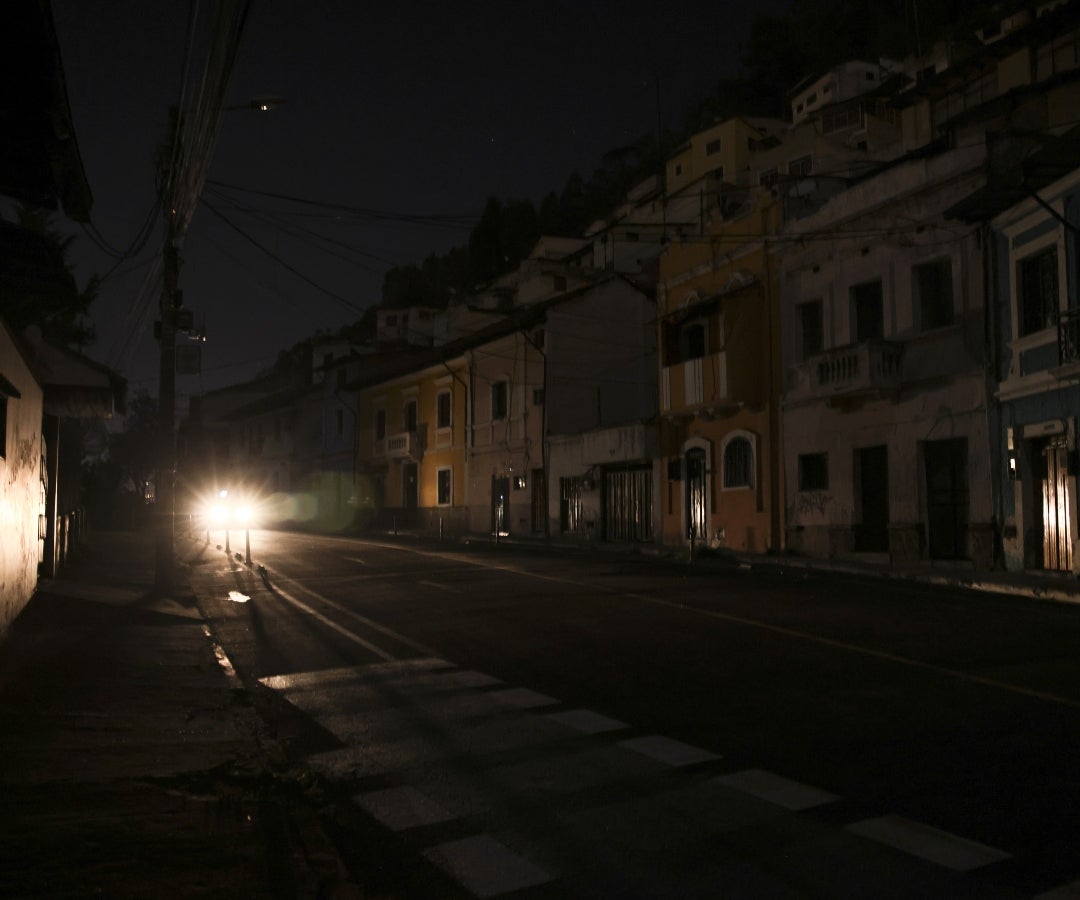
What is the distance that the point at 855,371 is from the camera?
76.7 ft

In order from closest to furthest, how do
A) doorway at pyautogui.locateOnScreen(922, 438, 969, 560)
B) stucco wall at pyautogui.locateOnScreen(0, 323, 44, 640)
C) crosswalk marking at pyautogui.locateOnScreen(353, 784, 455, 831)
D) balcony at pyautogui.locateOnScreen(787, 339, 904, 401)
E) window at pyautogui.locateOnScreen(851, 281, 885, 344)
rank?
crosswalk marking at pyautogui.locateOnScreen(353, 784, 455, 831)
stucco wall at pyautogui.locateOnScreen(0, 323, 44, 640)
doorway at pyautogui.locateOnScreen(922, 438, 969, 560)
balcony at pyautogui.locateOnScreen(787, 339, 904, 401)
window at pyautogui.locateOnScreen(851, 281, 885, 344)

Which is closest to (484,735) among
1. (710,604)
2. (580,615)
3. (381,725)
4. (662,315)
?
(381,725)

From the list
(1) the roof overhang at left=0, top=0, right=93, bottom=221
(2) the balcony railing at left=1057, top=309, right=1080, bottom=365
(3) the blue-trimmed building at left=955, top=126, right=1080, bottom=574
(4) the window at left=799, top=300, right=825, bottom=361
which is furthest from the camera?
(4) the window at left=799, top=300, right=825, bottom=361

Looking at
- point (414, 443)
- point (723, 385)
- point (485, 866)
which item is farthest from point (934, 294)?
point (414, 443)

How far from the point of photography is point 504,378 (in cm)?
4125

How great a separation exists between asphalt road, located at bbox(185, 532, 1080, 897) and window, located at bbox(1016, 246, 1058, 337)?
7.61 metres

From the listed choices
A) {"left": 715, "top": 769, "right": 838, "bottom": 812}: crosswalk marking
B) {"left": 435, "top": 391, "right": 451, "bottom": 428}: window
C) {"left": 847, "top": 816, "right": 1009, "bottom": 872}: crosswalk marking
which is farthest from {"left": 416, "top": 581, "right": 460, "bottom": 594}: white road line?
Result: {"left": 435, "top": 391, "right": 451, "bottom": 428}: window

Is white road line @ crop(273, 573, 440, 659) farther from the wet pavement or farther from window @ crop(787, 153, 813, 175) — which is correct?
window @ crop(787, 153, 813, 175)

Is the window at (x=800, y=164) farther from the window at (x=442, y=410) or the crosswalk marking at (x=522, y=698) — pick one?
the crosswalk marking at (x=522, y=698)

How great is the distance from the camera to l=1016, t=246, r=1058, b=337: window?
19.1 metres

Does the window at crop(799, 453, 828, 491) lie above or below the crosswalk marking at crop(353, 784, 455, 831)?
above

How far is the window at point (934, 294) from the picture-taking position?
73.0 feet

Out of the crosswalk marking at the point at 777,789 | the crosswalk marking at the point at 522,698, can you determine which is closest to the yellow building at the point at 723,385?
the crosswalk marking at the point at 522,698

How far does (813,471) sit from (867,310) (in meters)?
4.48
